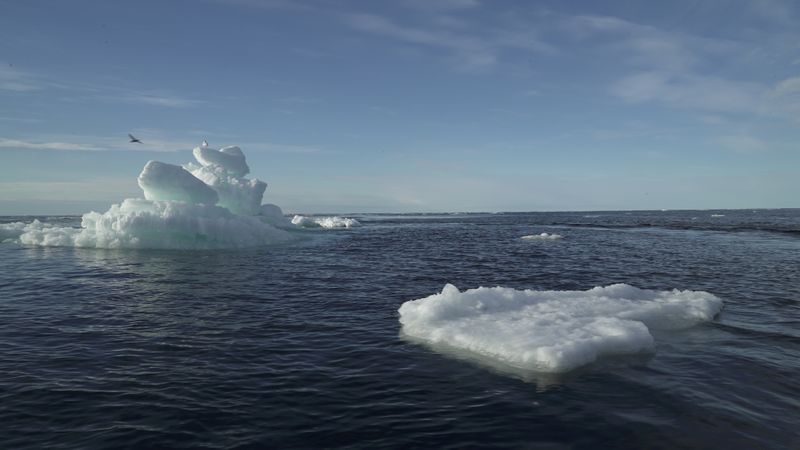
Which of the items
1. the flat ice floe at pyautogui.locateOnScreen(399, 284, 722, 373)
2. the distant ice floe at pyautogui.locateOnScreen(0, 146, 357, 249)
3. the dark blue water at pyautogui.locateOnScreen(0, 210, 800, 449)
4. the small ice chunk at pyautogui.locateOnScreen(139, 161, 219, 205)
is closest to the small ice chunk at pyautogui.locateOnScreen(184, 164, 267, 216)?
the small ice chunk at pyautogui.locateOnScreen(139, 161, 219, 205)

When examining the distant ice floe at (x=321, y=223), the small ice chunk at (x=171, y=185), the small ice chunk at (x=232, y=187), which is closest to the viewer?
the small ice chunk at (x=171, y=185)

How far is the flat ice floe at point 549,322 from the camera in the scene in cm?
868

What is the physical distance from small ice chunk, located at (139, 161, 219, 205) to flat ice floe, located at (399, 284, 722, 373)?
27854 mm

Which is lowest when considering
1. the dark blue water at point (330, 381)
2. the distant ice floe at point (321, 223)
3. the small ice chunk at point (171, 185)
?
the dark blue water at point (330, 381)

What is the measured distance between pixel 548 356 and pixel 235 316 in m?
8.63

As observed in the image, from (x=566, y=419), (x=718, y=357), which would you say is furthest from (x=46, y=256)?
(x=718, y=357)

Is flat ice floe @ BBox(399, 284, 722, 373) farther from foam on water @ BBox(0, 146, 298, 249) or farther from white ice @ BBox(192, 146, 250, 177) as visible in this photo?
white ice @ BBox(192, 146, 250, 177)

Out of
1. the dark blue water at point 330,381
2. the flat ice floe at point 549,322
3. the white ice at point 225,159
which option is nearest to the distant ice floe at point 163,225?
the white ice at point 225,159

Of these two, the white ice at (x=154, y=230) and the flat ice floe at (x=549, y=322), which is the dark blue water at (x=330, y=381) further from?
the white ice at (x=154, y=230)

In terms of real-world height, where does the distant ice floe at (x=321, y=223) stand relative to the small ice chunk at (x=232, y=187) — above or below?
below

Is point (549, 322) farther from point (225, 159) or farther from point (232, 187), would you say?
point (225, 159)

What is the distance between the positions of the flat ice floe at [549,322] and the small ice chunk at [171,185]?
1097 inches

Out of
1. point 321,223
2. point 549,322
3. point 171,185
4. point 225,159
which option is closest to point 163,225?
point 171,185

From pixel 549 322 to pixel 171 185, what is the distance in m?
32.1
